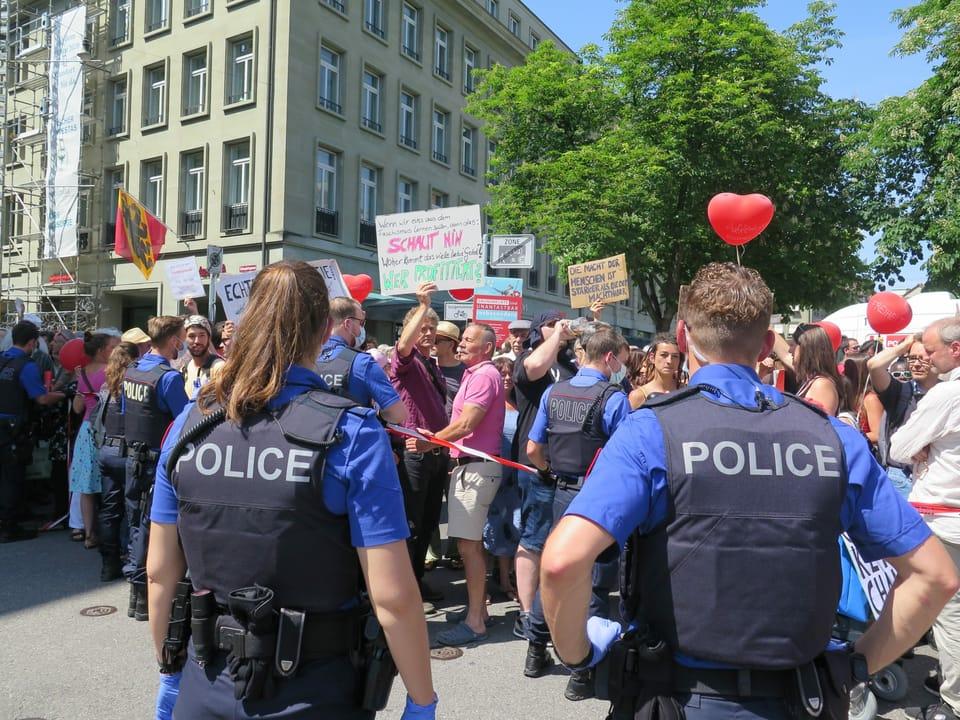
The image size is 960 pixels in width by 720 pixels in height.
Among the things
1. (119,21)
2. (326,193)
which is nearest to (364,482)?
(326,193)

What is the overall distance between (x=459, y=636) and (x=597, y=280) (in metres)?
6.21

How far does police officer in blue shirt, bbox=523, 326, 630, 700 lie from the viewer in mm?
4324

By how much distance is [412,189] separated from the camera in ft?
87.0

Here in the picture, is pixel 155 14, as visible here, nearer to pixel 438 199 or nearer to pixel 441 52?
pixel 441 52

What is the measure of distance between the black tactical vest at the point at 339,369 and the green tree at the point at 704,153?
15.9 metres

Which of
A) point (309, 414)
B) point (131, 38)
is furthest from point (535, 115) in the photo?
point (309, 414)

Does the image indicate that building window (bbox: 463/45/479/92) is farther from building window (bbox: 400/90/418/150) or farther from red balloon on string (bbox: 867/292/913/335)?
red balloon on string (bbox: 867/292/913/335)

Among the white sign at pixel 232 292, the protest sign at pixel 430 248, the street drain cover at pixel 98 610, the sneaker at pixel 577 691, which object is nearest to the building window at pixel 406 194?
the protest sign at pixel 430 248

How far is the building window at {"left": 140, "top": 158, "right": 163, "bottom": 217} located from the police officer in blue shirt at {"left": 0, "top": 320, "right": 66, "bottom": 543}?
1791 cm

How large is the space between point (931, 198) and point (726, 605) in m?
15.8

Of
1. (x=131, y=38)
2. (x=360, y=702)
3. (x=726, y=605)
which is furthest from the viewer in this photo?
(x=131, y=38)

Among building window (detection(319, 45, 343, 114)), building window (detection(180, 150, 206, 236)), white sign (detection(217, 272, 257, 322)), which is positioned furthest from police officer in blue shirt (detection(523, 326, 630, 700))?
building window (detection(180, 150, 206, 236))

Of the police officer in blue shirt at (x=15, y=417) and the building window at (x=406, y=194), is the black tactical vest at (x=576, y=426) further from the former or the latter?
the building window at (x=406, y=194)

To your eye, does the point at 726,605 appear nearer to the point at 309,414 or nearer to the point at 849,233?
the point at 309,414
